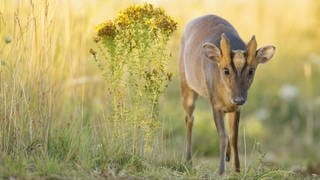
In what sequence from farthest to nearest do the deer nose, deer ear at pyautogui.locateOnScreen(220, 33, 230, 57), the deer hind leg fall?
the deer hind leg
deer ear at pyautogui.locateOnScreen(220, 33, 230, 57)
the deer nose

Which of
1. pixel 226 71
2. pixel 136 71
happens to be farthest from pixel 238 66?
pixel 136 71

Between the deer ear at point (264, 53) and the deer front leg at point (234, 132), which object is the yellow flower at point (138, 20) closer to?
the deer ear at point (264, 53)

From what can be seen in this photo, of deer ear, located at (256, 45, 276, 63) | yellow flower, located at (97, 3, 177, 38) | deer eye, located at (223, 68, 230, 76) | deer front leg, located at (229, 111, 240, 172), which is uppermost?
yellow flower, located at (97, 3, 177, 38)

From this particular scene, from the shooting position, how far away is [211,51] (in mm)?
8281

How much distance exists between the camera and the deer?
803 cm

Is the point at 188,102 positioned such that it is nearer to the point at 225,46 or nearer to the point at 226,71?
the point at 226,71

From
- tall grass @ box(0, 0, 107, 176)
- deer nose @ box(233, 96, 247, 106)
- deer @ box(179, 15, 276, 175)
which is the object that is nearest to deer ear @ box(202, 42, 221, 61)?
deer @ box(179, 15, 276, 175)

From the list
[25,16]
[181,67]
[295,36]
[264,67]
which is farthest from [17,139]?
[295,36]

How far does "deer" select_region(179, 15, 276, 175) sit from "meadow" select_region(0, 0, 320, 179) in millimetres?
240

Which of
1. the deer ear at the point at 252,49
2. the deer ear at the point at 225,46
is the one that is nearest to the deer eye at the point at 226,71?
the deer ear at the point at 225,46

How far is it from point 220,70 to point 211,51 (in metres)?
0.20

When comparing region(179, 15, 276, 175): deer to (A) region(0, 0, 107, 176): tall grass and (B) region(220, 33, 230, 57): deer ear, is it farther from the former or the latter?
(A) region(0, 0, 107, 176): tall grass

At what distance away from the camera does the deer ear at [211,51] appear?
8.24m

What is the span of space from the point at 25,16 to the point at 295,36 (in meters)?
9.83
